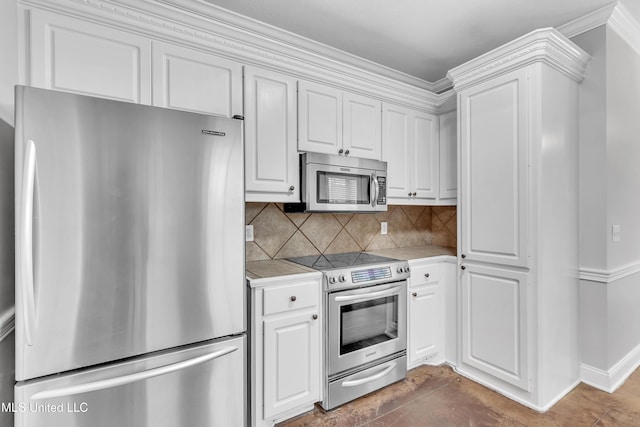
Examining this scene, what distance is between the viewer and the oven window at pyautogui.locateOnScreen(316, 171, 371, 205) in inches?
87.1

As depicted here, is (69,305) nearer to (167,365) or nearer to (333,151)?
(167,365)

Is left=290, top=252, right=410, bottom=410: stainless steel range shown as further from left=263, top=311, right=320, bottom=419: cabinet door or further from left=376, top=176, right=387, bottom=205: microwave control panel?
left=376, top=176, right=387, bottom=205: microwave control panel

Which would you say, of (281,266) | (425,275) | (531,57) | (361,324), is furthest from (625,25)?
(281,266)

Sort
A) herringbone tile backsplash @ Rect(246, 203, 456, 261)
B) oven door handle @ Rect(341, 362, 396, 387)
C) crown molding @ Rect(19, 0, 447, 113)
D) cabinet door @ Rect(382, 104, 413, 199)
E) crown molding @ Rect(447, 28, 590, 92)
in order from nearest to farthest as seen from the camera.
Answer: crown molding @ Rect(19, 0, 447, 113) < crown molding @ Rect(447, 28, 590, 92) < oven door handle @ Rect(341, 362, 396, 387) < herringbone tile backsplash @ Rect(246, 203, 456, 261) < cabinet door @ Rect(382, 104, 413, 199)

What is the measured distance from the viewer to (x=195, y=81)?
179 centimetres

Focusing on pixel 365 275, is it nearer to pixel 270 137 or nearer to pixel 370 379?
pixel 370 379

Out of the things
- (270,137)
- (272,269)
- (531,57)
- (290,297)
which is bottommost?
(290,297)

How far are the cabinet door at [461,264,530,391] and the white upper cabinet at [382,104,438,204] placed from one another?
793mm

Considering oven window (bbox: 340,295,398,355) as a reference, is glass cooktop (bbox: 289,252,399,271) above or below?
above

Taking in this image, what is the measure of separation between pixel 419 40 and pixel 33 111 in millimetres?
2445

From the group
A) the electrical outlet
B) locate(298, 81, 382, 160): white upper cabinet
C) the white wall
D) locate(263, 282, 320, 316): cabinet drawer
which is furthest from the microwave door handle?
the white wall

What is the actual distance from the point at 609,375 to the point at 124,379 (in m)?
3.03

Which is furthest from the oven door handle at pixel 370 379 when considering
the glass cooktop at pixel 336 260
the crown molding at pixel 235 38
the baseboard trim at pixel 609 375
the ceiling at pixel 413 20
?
the ceiling at pixel 413 20

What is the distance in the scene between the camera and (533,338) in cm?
204
